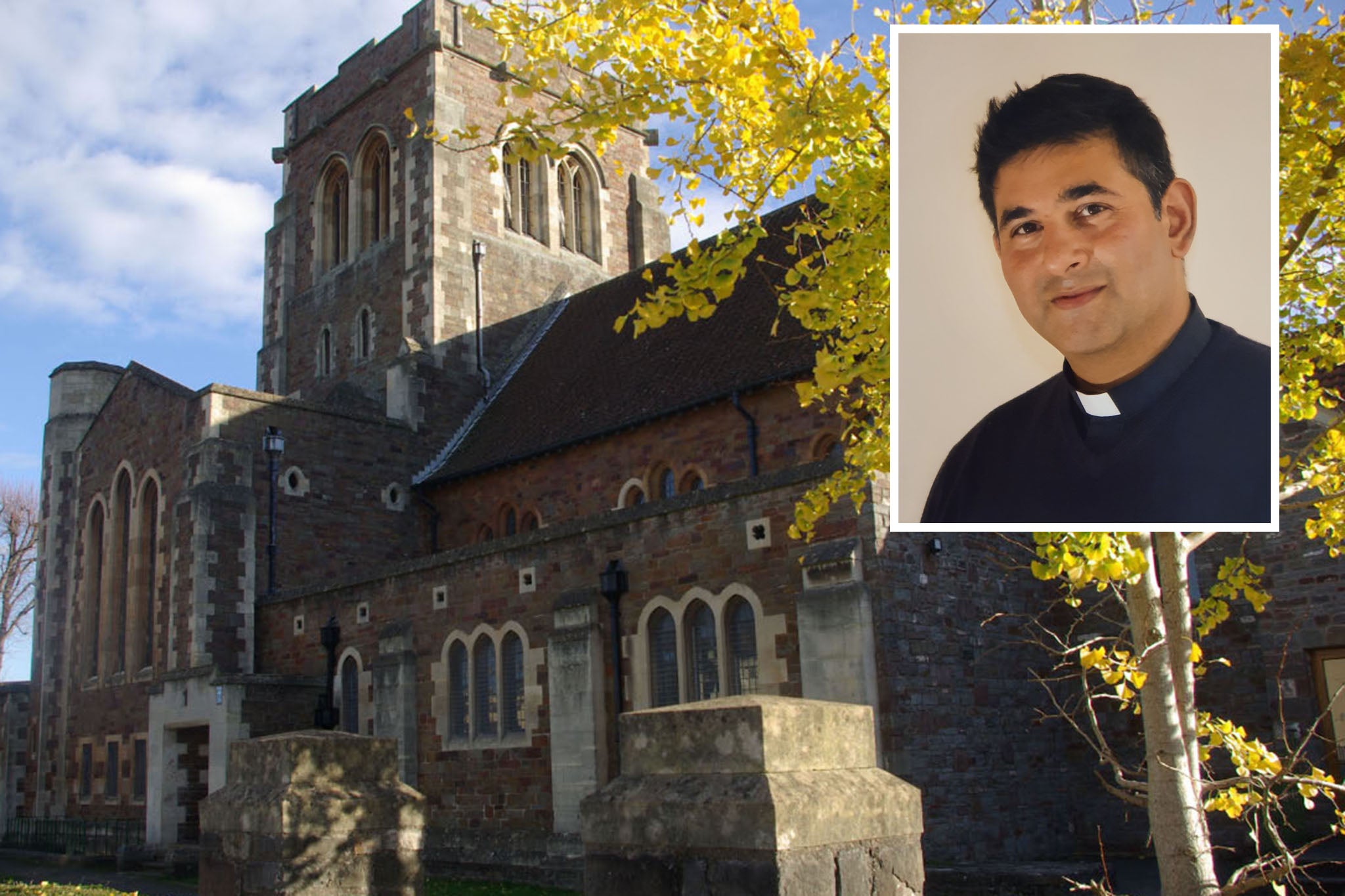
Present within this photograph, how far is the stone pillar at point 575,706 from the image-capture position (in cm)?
1500

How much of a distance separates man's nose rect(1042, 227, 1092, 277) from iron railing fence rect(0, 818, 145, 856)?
20.7 meters

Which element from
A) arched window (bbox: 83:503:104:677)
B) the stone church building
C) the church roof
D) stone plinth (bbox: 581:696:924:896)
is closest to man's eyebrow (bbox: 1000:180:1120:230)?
stone plinth (bbox: 581:696:924:896)

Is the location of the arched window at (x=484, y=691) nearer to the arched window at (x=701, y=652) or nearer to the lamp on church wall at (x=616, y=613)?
the lamp on church wall at (x=616, y=613)

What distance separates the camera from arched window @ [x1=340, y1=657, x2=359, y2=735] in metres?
19.4

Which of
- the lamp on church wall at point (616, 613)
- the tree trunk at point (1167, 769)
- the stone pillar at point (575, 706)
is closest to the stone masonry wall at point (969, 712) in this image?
the lamp on church wall at point (616, 613)

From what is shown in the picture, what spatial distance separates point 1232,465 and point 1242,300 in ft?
2.01

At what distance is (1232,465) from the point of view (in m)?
4.40

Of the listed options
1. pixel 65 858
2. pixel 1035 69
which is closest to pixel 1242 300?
pixel 1035 69

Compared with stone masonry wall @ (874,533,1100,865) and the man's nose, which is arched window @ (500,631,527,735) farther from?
the man's nose

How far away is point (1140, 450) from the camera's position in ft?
14.7

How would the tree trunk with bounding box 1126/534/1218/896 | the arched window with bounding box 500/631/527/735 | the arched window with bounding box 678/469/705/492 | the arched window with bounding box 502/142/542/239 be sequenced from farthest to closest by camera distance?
the arched window with bounding box 502/142/542/239, the arched window with bounding box 678/469/705/492, the arched window with bounding box 500/631/527/735, the tree trunk with bounding box 1126/534/1218/896

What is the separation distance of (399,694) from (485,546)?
270 centimetres

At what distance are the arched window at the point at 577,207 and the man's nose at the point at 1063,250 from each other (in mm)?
26774

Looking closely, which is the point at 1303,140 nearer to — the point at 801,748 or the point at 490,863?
the point at 801,748
